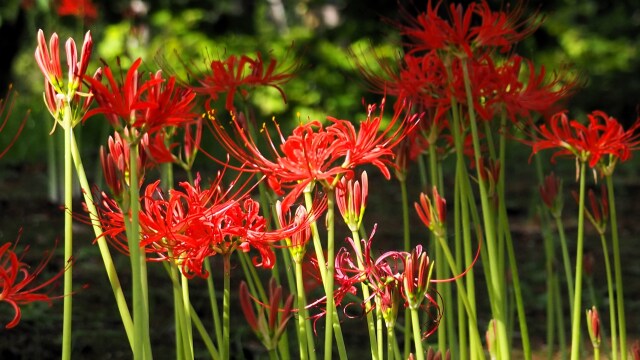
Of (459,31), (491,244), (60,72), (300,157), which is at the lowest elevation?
(491,244)

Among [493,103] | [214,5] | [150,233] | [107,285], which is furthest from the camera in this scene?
[214,5]

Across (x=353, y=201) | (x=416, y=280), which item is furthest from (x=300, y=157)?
(x=416, y=280)

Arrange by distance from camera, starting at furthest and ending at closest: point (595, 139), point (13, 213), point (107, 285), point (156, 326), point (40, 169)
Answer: point (40, 169), point (13, 213), point (107, 285), point (156, 326), point (595, 139)

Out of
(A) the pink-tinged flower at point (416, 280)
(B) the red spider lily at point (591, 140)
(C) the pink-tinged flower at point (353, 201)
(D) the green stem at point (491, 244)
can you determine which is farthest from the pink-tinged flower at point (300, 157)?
(B) the red spider lily at point (591, 140)

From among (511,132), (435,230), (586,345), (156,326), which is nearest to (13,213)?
(156,326)

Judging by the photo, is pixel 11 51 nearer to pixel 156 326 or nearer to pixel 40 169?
→ pixel 40 169

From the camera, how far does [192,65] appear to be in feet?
15.4

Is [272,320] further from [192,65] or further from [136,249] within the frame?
[192,65]

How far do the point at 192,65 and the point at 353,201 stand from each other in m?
3.23

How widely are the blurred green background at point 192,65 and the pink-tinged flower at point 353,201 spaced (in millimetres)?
547

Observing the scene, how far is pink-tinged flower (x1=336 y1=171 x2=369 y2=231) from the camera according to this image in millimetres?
1545

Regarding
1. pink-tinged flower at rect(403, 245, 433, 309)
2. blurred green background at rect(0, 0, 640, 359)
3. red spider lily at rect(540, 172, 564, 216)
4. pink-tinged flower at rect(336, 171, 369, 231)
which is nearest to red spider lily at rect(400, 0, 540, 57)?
blurred green background at rect(0, 0, 640, 359)

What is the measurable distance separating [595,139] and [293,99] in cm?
934

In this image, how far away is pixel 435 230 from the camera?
69.7 inches
